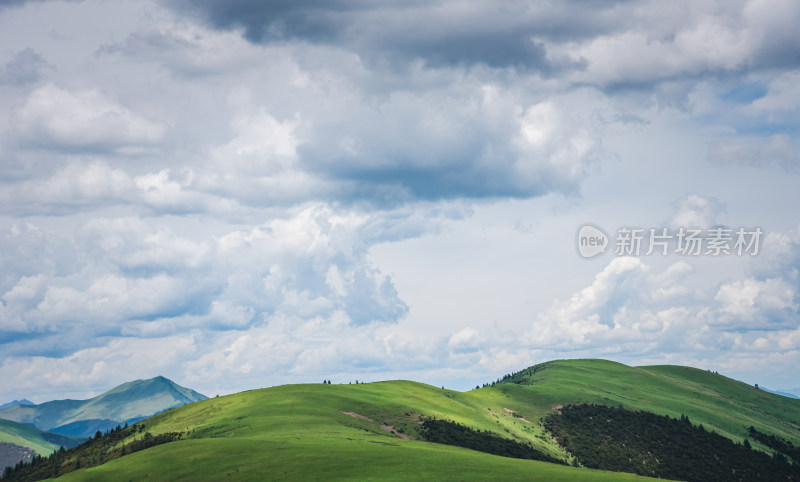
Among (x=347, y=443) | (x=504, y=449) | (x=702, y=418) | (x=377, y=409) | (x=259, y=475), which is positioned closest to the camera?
(x=259, y=475)

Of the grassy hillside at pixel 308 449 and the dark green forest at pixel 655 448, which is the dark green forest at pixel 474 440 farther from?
the dark green forest at pixel 655 448

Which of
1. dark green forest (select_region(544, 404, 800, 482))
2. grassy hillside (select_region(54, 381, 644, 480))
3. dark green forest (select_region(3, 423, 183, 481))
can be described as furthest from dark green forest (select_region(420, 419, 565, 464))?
dark green forest (select_region(3, 423, 183, 481))

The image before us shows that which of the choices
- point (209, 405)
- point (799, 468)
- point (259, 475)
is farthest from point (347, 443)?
point (799, 468)

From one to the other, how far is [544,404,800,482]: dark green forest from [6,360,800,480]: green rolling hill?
4778mm

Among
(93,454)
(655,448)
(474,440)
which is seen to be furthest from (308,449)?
(655,448)

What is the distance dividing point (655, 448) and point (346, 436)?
95.8 metres

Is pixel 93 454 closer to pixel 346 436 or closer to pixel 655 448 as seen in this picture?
pixel 346 436

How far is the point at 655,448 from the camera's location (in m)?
149

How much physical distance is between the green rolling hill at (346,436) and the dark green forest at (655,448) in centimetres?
478

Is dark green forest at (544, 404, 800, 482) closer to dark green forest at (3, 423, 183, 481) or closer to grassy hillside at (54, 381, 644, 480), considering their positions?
grassy hillside at (54, 381, 644, 480)

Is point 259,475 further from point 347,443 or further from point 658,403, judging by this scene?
point 658,403

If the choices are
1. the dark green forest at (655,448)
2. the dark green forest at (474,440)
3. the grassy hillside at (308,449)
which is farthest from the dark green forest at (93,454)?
the dark green forest at (655,448)

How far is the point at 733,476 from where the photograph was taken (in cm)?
14175

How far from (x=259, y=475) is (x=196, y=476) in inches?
318
